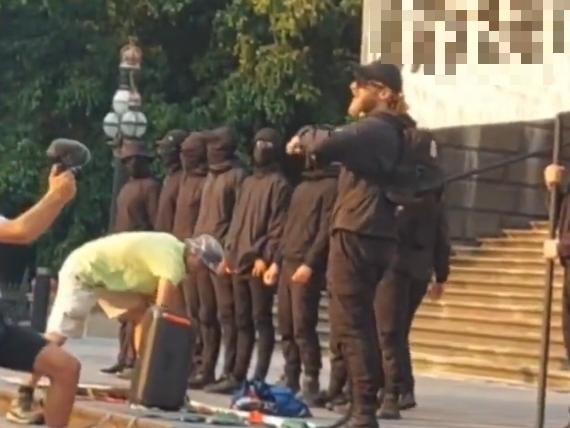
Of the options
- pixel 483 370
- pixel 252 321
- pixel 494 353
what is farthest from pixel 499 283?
pixel 252 321

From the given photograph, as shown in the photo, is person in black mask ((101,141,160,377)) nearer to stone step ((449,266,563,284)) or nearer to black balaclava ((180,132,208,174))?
black balaclava ((180,132,208,174))

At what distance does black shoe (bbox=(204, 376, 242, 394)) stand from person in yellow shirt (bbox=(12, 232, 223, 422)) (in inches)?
64.2

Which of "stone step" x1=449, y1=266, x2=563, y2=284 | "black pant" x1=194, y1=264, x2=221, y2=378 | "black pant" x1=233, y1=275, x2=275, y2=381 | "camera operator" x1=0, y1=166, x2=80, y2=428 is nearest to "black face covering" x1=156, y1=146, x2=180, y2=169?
"black pant" x1=194, y1=264, x2=221, y2=378

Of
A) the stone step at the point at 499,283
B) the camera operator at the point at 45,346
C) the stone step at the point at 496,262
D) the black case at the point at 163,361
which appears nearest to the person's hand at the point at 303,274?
the black case at the point at 163,361

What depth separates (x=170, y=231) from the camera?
598 inches

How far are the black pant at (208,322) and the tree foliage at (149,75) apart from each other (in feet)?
62.0

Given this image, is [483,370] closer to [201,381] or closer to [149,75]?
[201,381]

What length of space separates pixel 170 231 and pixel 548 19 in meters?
3.48

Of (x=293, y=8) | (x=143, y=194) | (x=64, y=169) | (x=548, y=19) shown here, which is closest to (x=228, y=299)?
(x=143, y=194)

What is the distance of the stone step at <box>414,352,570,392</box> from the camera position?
17875 millimetres

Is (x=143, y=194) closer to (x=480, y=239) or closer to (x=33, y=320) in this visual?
(x=33, y=320)

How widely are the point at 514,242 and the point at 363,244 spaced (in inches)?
499

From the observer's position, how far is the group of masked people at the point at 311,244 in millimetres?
10922

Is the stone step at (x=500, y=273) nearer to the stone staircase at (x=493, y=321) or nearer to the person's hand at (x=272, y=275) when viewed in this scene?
the stone staircase at (x=493, y=321)
